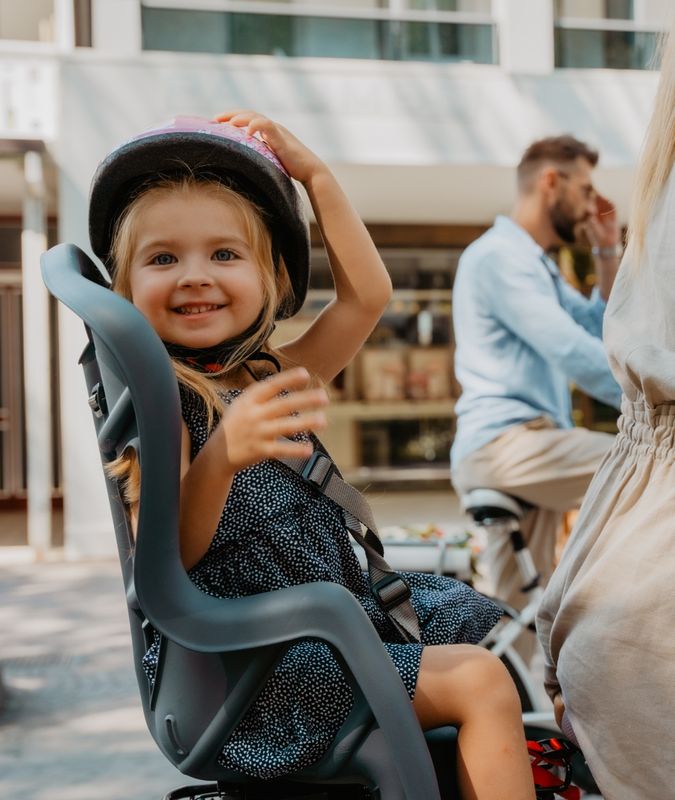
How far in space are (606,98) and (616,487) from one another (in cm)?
838

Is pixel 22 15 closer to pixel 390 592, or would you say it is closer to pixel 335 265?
pixel 335 265

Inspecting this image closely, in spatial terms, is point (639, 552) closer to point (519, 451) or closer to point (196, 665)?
point (196, 665)

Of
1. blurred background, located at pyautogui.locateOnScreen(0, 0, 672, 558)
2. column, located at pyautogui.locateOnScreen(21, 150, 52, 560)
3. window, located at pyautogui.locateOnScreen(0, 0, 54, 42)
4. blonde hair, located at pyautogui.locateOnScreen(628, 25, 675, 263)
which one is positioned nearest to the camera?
blonde hair, located at pyautogui.locateOnScreen(628, 25, 675, 263)

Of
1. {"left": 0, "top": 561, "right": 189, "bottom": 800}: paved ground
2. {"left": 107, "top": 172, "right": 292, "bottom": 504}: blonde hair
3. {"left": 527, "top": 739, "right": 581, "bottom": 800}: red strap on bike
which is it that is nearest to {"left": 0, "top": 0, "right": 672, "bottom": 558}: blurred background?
{"left": 0, "top": 561, "right": 189, "bottom": 800}: paved ground

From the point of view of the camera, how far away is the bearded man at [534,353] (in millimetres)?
3084

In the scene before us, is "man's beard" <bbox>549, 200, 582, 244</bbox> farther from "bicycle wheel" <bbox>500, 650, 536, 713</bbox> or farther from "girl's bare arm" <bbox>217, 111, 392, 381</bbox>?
"girl's bare arm" <bbox>217, 111, 392, 381</bbox>

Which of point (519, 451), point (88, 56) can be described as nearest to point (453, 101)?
point (88, 56)

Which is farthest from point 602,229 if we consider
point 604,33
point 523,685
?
point 604,33

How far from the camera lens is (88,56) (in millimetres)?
8078

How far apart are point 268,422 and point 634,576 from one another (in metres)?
0.51

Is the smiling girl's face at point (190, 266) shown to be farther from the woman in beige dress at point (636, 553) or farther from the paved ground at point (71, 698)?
the paved ground at point (71, 698)

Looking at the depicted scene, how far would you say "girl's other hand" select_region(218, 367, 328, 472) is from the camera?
47.1 inches

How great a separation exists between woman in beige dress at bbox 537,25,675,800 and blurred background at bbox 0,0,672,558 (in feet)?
23.0

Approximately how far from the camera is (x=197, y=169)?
1.50m
